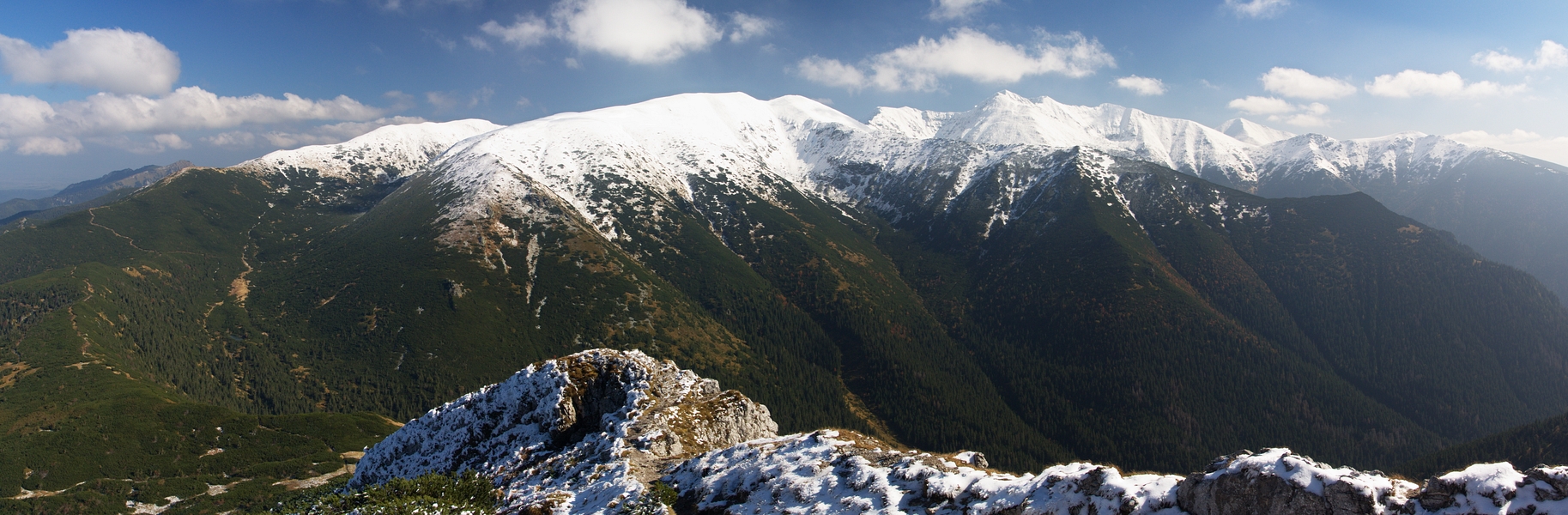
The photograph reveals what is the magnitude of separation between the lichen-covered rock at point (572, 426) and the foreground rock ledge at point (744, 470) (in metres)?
0.20

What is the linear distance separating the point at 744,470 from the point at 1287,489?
33.4 meters

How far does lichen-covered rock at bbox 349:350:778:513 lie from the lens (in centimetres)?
5794

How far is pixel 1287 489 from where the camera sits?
25.5 metres

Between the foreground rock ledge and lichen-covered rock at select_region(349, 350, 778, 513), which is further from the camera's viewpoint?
lichen-covered rock at select_region(349, 350, 778, 513)

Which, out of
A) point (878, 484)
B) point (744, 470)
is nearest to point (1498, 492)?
point (878, 484)

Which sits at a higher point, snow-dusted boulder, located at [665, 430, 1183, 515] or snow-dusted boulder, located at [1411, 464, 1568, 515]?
snow-dusted boulder, located at [1411, 464, 1568, 515]

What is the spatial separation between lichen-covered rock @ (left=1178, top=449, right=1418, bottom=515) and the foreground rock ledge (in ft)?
0.17

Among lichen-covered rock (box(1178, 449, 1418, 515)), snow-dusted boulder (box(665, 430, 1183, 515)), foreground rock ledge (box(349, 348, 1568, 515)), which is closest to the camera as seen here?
lichen-covered rock (box(1178, 449, 1418, 515))

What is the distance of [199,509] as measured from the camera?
320 ft

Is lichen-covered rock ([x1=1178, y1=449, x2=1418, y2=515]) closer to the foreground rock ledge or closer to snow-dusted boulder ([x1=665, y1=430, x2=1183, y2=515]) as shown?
the foreground rock ledge

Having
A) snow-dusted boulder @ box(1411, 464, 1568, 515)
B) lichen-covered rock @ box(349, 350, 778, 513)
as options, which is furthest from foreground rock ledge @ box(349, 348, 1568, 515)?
lichen-covered rock @ box(349, 350, 778, 513)

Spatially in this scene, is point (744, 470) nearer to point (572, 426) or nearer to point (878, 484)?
point (878, 484)

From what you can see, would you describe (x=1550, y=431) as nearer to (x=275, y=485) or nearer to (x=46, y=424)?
(x=275, y=485)

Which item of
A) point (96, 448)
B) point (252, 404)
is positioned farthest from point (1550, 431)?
point (252, 404)
